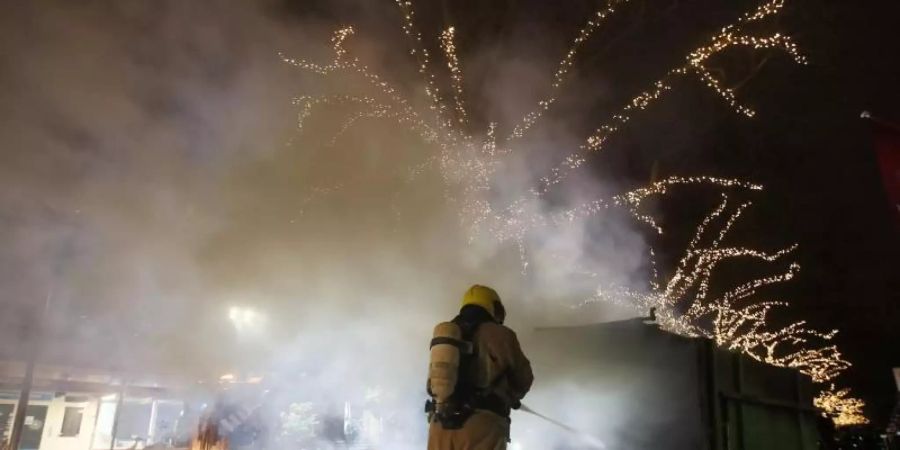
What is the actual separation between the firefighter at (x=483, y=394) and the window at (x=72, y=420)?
10.6m

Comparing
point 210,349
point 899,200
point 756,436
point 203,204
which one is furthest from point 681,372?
point 210,349

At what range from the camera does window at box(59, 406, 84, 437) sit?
438 inches

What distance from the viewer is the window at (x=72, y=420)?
11.1 metres

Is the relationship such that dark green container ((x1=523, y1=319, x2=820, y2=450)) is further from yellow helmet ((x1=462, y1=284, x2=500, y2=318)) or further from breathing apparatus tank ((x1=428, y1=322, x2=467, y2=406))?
breathing apparatus tank ((x1=428, y1=322, x2=467, y2=406))

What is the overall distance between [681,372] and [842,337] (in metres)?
29.7

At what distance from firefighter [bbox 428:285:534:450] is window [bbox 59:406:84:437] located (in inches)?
419

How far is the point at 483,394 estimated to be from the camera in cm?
347

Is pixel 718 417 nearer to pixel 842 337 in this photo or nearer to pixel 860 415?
pixel 842 337

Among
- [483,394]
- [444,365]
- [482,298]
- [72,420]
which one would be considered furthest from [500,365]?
[72,420]

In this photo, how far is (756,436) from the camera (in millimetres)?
5102

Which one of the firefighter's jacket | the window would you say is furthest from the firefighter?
the window

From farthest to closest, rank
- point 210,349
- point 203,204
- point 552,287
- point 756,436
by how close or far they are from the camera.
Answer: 1. point 210,349
2. point 552,287
3. point 203,204
4. point 756,436

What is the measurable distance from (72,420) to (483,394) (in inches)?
436

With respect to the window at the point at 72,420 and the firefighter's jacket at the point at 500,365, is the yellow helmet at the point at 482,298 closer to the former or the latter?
the firefighter's jacket at the point at 500,365
